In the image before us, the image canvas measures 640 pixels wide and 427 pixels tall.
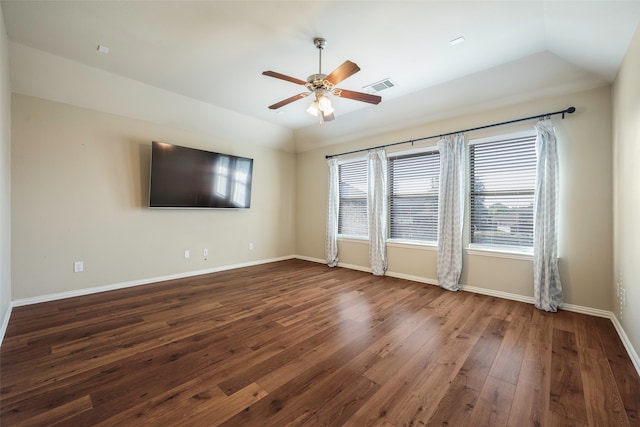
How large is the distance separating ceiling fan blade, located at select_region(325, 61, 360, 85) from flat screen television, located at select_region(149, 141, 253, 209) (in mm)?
2983

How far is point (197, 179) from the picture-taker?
4.57 meters

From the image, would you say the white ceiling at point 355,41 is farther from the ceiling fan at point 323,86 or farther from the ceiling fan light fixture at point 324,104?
the ceiling fan light fixture at point 324,104

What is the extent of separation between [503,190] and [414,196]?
4.30 ft

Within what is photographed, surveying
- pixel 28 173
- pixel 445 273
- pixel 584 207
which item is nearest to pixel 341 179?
pixel 445 273

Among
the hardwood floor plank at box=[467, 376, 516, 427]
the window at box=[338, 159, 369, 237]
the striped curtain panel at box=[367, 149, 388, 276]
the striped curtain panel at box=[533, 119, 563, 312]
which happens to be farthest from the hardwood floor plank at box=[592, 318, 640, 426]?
the window at box=[338, 159, 369, 237]

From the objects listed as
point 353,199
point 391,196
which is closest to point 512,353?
point 391,196

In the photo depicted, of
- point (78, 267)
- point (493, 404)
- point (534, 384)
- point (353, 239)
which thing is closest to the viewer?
point (493, 404)

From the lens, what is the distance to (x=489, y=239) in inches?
151

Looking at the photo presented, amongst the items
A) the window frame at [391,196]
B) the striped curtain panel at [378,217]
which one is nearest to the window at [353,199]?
the striped curtain panel at [378,217]

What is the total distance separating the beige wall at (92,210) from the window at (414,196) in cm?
332

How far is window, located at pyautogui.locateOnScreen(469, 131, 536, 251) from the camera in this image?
354cm

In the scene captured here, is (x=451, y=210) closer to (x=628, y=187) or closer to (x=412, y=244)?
(x=412, y=244)

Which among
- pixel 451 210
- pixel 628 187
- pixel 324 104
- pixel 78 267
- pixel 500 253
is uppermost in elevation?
pixel 324 104

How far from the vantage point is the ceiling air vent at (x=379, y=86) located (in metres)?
3.69
